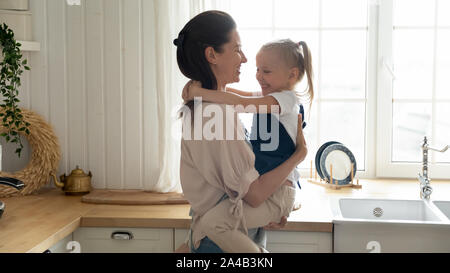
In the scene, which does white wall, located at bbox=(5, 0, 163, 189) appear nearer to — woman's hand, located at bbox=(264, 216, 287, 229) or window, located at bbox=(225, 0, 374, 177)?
window, located at bbox=(225, 0, 374, 177)

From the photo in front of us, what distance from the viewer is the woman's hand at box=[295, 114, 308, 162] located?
1.58 meters

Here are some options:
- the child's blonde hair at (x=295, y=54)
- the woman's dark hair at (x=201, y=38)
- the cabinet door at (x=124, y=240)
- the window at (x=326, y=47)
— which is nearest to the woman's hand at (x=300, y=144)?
the child's blonde hair at (x=295, y=54)

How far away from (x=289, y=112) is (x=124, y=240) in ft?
2.93

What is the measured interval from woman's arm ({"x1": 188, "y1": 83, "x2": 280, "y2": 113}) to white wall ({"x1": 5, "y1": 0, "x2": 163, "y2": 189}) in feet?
3.61

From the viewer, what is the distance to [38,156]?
254cm

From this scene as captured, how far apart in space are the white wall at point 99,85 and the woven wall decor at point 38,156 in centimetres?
10

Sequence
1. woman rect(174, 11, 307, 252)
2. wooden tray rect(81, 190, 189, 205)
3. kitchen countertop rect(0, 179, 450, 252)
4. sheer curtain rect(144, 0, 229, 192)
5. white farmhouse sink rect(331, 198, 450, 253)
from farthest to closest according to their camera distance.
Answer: sheer curtain rect(144, 0, 229, 192), wooden tray rect(81, 190, 189, 205), white farmhouse sink rect(331, 198, 450, 253), kitchen countertop rect(0, 179, 450, 252), woman rect(174, 11, 307, 252)

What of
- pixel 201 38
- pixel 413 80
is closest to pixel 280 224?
pixel 201 38

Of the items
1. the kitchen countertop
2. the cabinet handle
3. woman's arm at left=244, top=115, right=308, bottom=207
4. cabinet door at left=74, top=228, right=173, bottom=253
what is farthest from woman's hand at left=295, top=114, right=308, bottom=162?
the cabinet handle

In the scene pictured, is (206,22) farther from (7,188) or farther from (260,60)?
(7,188)

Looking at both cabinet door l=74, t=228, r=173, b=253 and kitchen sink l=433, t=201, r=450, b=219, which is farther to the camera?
kitchen sink l=433, t=201, r=450, b=219

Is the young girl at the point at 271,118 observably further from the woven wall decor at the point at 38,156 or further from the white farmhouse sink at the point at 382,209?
the woven wall decor at the point at 38,156

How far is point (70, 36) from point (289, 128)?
4.75ft

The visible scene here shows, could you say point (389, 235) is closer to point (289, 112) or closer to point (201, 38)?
point (289, 112)
